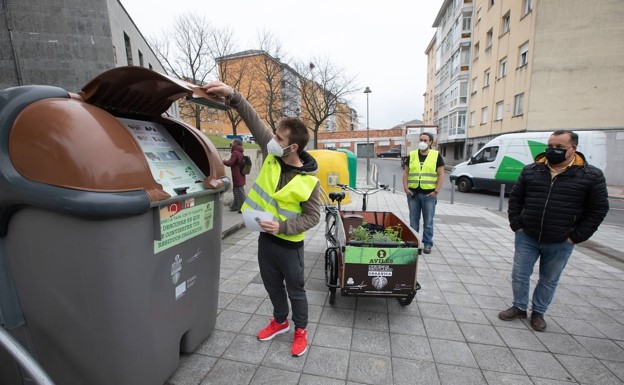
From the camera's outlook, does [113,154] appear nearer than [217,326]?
Yes

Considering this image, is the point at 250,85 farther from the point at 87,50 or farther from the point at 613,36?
the point at 613,36

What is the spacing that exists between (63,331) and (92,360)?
21 cm

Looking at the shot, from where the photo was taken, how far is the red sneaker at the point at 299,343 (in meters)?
2.30

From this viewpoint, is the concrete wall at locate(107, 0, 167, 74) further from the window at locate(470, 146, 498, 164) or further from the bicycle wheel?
the window at locate(470, 146, 498, 164)

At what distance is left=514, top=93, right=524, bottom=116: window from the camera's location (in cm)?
1703

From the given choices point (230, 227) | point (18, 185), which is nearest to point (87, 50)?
point (230, 227)

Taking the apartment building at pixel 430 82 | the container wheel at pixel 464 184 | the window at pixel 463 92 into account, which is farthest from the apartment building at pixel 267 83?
the apartment building at pixel 430 82

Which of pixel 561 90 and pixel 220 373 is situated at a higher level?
pixel 561 90

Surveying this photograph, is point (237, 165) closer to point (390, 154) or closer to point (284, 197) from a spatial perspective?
point (284, 197)

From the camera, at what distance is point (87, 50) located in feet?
22.8

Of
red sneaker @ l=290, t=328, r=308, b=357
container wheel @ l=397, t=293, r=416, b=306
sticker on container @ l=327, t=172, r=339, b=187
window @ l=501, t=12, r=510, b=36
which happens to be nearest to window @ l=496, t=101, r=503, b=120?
window @ l=501, t=12, r=510, b=36

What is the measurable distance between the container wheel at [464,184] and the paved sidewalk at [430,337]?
910 cm

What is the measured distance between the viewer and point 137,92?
5.93ft

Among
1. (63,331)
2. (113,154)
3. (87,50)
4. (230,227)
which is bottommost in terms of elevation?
(230,227)
